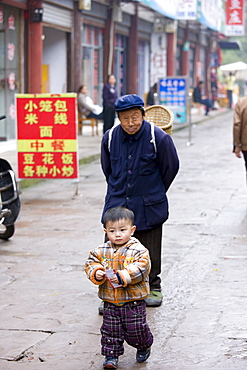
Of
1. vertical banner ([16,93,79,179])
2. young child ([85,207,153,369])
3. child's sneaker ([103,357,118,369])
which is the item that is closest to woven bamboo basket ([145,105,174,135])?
young child ([85,207,153,369])

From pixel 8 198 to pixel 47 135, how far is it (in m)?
3.00

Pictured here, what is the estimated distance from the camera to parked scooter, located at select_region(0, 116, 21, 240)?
8.13 meters

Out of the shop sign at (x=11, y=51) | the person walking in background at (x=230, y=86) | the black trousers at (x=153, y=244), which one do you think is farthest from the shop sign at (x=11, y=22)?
the person walking in background at (x=230, y=86)

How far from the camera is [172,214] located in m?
10.0

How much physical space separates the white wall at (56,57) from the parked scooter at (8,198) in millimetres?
14290

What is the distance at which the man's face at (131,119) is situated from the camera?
5316 mm

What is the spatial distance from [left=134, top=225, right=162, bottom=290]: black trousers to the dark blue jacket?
0.36 ft

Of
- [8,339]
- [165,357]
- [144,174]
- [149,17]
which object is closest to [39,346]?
[8,339]

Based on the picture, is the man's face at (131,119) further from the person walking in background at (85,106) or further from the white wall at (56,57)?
the white wall at (56,57)

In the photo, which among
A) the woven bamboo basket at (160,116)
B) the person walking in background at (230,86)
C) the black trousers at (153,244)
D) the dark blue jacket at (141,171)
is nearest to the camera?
the dark blue jacket at (141,171)

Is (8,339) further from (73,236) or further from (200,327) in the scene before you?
(73,236)

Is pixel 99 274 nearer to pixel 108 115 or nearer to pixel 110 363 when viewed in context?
pixel 110 363

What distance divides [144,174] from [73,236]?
3196 millimetres

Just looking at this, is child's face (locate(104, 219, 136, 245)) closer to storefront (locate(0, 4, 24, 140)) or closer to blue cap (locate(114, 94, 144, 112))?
blue cap (locate(114, 94, 144, 112))
